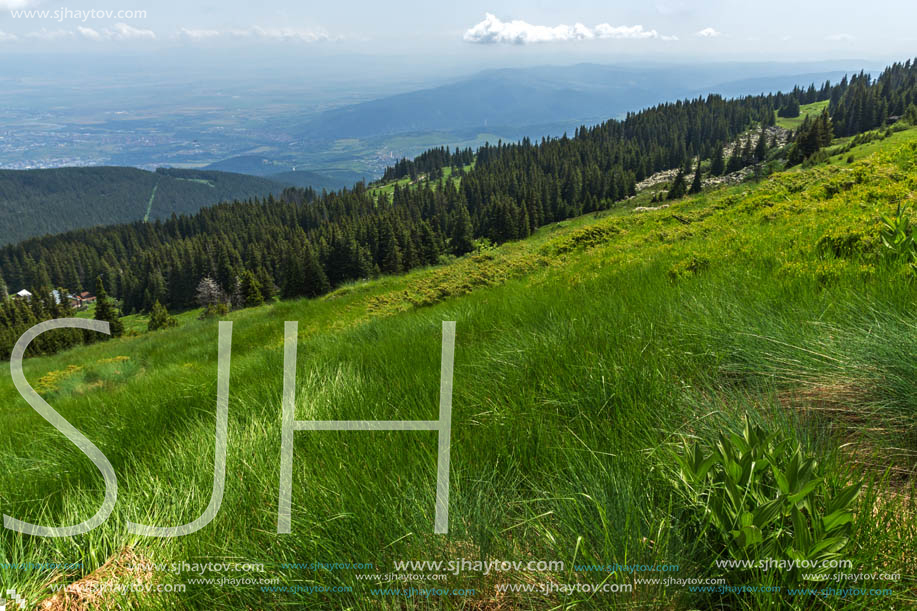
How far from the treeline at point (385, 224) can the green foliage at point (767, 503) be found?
268 ft

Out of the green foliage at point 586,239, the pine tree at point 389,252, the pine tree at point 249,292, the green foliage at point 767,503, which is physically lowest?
the pine tree at point 249,292

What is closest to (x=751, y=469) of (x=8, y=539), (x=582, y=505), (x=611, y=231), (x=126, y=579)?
(x=582, y=505)

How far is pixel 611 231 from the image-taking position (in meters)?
17.5

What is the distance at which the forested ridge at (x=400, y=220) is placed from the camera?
297 feet

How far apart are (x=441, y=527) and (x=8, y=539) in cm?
228

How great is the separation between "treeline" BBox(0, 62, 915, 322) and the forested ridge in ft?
1.36

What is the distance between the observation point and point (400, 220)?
99.8 meters

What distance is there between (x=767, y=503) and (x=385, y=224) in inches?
3676

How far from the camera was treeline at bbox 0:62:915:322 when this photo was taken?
90312mm

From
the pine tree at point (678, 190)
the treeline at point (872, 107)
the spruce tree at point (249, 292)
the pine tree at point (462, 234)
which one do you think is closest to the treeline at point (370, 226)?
the pine tree at point (462, 234)

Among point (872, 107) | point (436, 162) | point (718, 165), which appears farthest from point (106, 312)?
point (872, 107)

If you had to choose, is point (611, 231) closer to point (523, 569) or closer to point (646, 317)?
point (646, 317)

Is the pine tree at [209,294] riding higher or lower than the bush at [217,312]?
lower

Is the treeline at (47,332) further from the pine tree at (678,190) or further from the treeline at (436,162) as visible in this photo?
the treeline at (436,162)
